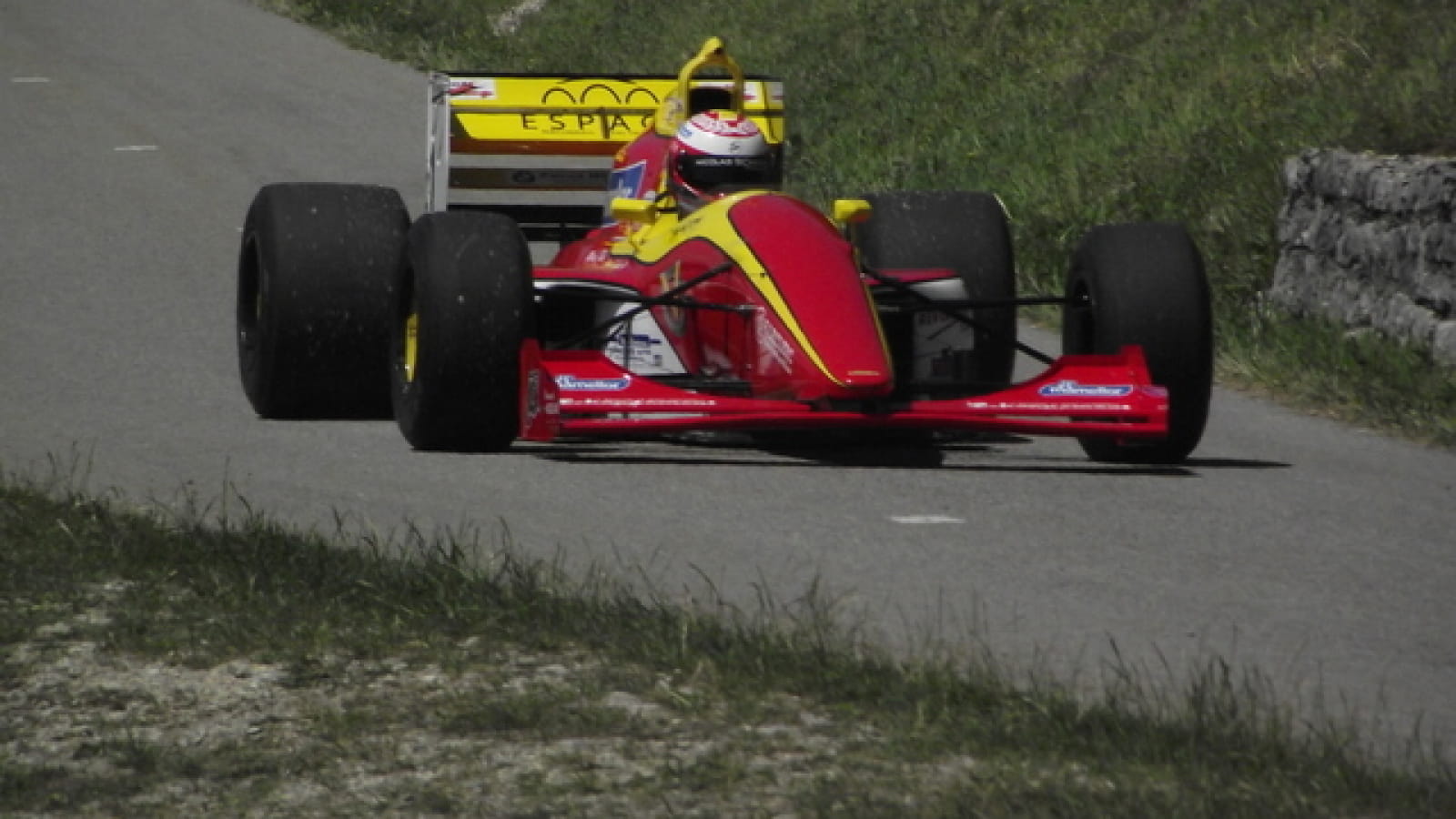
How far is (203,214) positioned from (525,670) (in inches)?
501

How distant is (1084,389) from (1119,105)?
28.9 feet

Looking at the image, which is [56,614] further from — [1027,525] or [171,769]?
[1027,525]

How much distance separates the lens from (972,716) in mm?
5695

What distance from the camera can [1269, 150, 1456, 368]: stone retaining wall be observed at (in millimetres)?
11867

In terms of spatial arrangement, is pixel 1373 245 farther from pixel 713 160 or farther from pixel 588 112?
pixel 588 112

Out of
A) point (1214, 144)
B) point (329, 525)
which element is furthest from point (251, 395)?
point (1214, 144)

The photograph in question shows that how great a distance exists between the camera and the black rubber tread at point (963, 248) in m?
11.1

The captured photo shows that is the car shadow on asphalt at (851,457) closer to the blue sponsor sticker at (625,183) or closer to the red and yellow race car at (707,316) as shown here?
the red and yellow race car at (707,316)

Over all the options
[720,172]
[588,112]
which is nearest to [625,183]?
[720,172]

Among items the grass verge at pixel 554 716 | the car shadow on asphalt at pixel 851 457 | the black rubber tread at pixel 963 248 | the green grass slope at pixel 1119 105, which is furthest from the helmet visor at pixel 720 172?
the grass verge at pixel 554 716

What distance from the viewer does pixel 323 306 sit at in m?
10.6

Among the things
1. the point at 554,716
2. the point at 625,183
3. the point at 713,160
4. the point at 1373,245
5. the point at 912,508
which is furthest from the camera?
the point at 1373,245

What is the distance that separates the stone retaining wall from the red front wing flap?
2831 millimetres

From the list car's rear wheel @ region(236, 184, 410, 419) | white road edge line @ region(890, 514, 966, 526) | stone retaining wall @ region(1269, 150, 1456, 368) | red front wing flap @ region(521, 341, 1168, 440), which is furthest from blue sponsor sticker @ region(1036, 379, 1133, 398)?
stone retaining wall @ region(1269, 150, 1456, 368)
